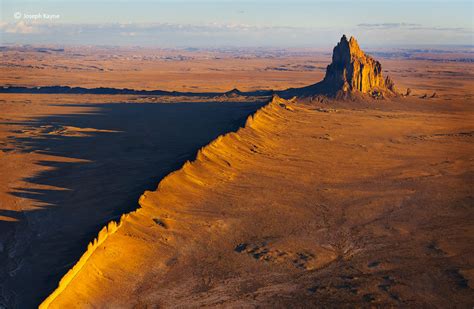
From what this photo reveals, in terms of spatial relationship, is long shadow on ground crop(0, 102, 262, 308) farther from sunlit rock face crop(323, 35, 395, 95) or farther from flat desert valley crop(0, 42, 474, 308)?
sunlit rock face crop(323, 35, 395, 95)

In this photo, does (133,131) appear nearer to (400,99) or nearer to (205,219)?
(205,219)

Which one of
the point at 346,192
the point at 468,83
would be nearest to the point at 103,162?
the point at 346,192

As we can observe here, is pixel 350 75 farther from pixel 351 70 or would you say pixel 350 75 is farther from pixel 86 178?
pixel 86 178

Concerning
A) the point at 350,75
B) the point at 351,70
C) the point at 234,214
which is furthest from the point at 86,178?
the point at 350,75

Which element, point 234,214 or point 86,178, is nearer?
point 234,214

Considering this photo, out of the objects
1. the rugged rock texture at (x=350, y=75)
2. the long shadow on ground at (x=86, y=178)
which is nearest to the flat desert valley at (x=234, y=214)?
the long shadow on ground at (x=86, y=178)
